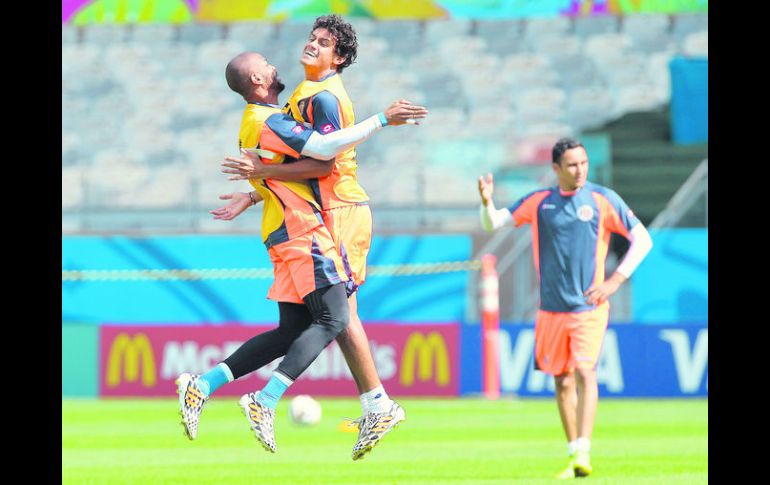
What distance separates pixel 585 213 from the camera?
8438 millimetres

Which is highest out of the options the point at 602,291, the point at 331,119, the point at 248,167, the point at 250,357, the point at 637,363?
the point at 331,119

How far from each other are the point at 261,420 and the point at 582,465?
225cm

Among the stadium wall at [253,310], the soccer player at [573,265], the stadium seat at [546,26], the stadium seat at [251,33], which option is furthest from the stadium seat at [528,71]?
the soccer player at [573,265]

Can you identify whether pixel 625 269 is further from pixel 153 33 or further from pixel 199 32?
pixel 153 33

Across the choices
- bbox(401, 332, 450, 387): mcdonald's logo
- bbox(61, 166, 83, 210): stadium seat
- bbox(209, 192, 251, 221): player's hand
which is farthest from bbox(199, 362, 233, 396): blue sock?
bbox(61, 166, 83, 210): stadium seat

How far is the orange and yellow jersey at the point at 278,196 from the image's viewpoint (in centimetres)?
676

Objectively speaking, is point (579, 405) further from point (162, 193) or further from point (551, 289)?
point (162, 193)

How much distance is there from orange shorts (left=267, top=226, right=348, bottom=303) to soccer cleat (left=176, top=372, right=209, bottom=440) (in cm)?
59

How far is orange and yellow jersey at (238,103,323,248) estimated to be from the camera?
6762 millimetres

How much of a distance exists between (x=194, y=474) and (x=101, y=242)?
13.7 metres

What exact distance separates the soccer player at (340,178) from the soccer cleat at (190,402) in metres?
0.77

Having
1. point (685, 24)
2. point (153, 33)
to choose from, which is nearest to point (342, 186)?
point (685, 24)
